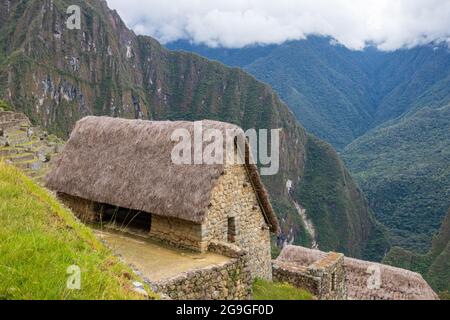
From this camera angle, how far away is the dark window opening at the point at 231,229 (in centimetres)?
1104

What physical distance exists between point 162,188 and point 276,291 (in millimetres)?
3882

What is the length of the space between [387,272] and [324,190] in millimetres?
153176

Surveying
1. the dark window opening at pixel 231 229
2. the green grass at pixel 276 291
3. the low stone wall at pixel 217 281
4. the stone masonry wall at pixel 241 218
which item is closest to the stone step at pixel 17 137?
the stone masonry wall at pixel 241 218

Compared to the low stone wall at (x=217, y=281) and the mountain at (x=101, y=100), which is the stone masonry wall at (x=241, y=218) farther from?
the mountain at (x=101, y=100)

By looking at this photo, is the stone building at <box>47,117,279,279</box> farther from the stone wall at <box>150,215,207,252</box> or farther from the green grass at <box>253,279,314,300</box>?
the green grass at <box>253,279,314,300</box>

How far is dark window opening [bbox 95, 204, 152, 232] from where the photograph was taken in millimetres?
12078

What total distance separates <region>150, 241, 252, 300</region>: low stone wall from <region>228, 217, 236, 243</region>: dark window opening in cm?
90

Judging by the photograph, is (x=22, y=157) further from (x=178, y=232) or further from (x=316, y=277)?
(x=316, y=277)

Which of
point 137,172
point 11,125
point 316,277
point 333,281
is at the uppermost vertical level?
point 11,125

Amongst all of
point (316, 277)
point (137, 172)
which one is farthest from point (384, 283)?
point (137, 172)

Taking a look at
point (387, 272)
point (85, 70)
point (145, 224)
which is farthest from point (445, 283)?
point (85, 70)

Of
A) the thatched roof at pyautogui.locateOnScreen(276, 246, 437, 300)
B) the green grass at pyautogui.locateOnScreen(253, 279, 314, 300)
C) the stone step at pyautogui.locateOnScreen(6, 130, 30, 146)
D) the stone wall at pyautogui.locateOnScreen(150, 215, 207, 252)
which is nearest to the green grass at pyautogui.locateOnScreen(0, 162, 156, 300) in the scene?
the stone wall at pyautogui.locateOnScreen(150, 215, 207, 252)

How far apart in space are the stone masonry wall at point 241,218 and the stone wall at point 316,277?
0.58 metres

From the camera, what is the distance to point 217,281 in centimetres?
892
